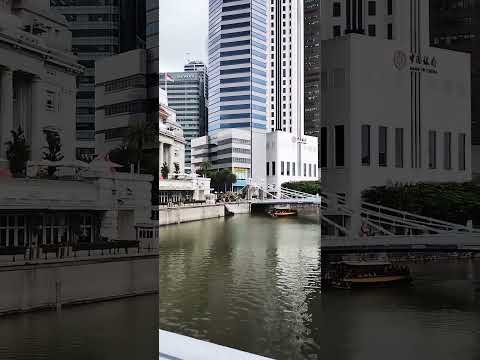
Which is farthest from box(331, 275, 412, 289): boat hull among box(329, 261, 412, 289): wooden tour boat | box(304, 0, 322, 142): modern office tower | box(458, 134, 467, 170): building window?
box(304, 0, 322, 142): modern office tower

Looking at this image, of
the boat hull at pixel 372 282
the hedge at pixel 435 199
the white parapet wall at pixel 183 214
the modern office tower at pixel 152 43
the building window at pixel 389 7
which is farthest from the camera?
the modern office tower at pixel 152 43

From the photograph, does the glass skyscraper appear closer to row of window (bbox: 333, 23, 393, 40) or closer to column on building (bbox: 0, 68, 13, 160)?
row of window (bbox: 333, 23, 393, 40)

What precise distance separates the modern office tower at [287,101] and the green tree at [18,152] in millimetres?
1739

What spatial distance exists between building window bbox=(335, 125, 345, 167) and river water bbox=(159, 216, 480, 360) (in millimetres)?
471

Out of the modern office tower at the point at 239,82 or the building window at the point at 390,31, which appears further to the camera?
the modern office tower at the point at 239,82

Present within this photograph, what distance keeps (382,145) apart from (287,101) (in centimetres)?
89

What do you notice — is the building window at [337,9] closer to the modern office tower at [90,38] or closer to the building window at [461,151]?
the building window at [461,151]

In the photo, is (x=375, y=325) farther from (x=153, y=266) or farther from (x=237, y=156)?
(x=153, y=266)

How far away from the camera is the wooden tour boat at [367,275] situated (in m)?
4.36

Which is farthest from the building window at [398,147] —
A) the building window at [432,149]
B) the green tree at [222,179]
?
the green tree at [222,179]

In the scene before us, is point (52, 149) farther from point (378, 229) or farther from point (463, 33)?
point (463, 33)

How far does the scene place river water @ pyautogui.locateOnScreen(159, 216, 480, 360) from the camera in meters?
4.12

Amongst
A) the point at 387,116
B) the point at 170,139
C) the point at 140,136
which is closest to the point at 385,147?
the point at 387,116

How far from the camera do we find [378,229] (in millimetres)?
4430
